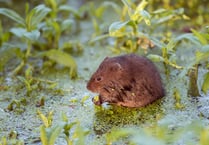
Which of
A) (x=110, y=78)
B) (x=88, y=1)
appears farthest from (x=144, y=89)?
(x=88, y=1)

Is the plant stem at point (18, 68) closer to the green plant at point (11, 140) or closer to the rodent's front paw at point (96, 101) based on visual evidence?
the rodent's front paw at point (96, 101)

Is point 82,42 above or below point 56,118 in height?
above

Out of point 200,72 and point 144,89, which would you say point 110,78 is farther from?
point 200,72

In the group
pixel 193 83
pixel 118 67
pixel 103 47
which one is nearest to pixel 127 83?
pixel 118 67

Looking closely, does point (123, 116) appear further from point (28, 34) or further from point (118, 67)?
point (28, 34)

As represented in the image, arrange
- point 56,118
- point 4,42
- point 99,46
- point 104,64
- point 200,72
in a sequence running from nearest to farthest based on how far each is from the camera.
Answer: point 56,118
point 104,64
point 200,72
point 4,42
point 99,46
